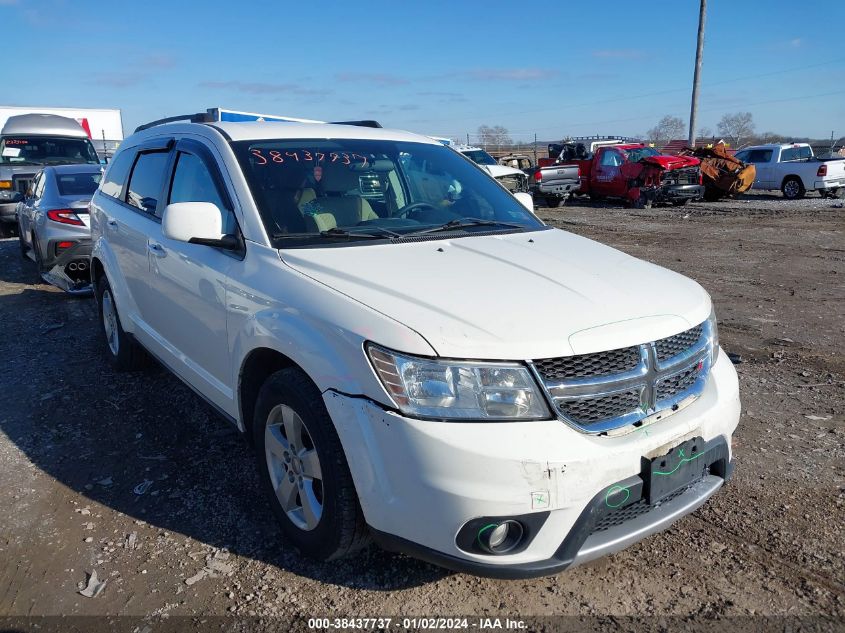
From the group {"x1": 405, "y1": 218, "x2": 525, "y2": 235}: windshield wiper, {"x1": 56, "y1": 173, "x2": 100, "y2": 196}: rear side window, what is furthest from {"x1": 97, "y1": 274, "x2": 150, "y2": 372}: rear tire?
{"x1": 56, "y1": 173, "x2": 100, "y2": 196}: rear side window

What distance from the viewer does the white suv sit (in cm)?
228

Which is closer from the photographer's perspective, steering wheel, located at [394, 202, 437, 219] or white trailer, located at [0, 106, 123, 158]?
steering wheel, located at [394, 202, 437, 219]

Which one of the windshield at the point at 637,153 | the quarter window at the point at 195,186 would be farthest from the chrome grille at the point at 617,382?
the windshield at the point at 637,153

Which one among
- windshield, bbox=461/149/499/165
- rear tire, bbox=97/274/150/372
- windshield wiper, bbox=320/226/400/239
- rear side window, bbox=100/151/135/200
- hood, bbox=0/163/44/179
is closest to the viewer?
windshield wiper, bbox=320/226/400/239

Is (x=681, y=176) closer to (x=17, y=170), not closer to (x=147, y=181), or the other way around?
(x=17, y=170)

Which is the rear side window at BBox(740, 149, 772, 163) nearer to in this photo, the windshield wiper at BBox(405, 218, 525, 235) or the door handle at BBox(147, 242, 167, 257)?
the windshield wiper at BBox(405, 218, 525, 235)

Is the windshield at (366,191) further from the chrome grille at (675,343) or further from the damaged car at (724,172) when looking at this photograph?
the damaged car at (724,172)

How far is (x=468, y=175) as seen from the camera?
4.21 m

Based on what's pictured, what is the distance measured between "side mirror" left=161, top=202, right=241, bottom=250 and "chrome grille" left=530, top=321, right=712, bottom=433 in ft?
5.47

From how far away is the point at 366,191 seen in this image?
373cm

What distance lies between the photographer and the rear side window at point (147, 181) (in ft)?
14.0

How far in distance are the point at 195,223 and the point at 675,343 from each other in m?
2.13

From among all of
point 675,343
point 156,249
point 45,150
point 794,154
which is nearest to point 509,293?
point 675,343

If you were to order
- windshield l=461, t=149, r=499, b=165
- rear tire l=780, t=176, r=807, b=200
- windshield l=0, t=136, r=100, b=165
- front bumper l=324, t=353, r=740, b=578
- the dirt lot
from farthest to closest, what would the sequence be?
windshield l=461, t=149, r=499, b=165 < rear tire l=780, t=176, r=807, b=200 < windshield l=0, t=136, r=100, b=165 < the dirt lot < front bumper l=324, t=353, r=740, b=578
